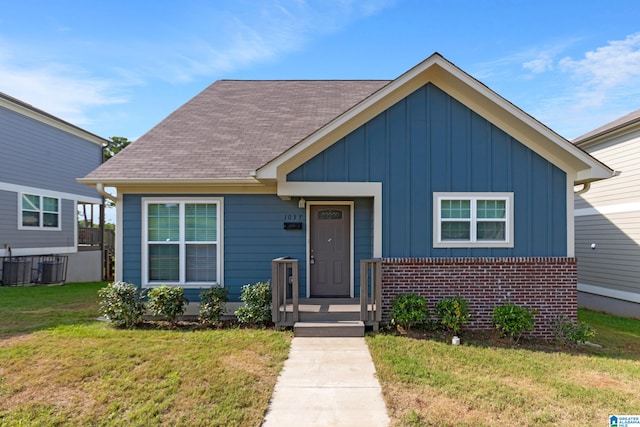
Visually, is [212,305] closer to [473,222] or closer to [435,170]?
[435,170]

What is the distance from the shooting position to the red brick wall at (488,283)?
6961 mm

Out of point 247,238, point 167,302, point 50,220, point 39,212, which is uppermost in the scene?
point 39,212

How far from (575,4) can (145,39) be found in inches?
441

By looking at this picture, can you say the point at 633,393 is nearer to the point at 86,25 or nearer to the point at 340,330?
the point at 340,330

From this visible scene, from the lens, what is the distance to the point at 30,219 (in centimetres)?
1391

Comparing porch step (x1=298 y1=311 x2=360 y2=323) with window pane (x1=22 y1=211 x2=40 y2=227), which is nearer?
porch step (x1=298 y1=311 x2=360 y2=323)

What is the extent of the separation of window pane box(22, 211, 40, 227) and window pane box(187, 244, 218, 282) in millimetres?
10090

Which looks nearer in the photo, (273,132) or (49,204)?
(273,132)

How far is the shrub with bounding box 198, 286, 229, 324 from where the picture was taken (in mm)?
7082

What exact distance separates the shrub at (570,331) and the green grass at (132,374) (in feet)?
16.3

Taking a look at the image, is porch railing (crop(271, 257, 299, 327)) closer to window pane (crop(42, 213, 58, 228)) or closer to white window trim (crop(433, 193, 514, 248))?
white window trim (crop(433, 193, 514, 248))

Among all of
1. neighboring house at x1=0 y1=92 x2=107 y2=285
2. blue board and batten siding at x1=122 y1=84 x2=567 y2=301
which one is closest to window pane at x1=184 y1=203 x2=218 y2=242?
blue board and batten siding at x1=122 y1=84 x2=567 y2=301

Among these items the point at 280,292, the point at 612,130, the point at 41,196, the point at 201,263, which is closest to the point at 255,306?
the point at 280,292

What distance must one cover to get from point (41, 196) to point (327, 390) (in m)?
15.1
